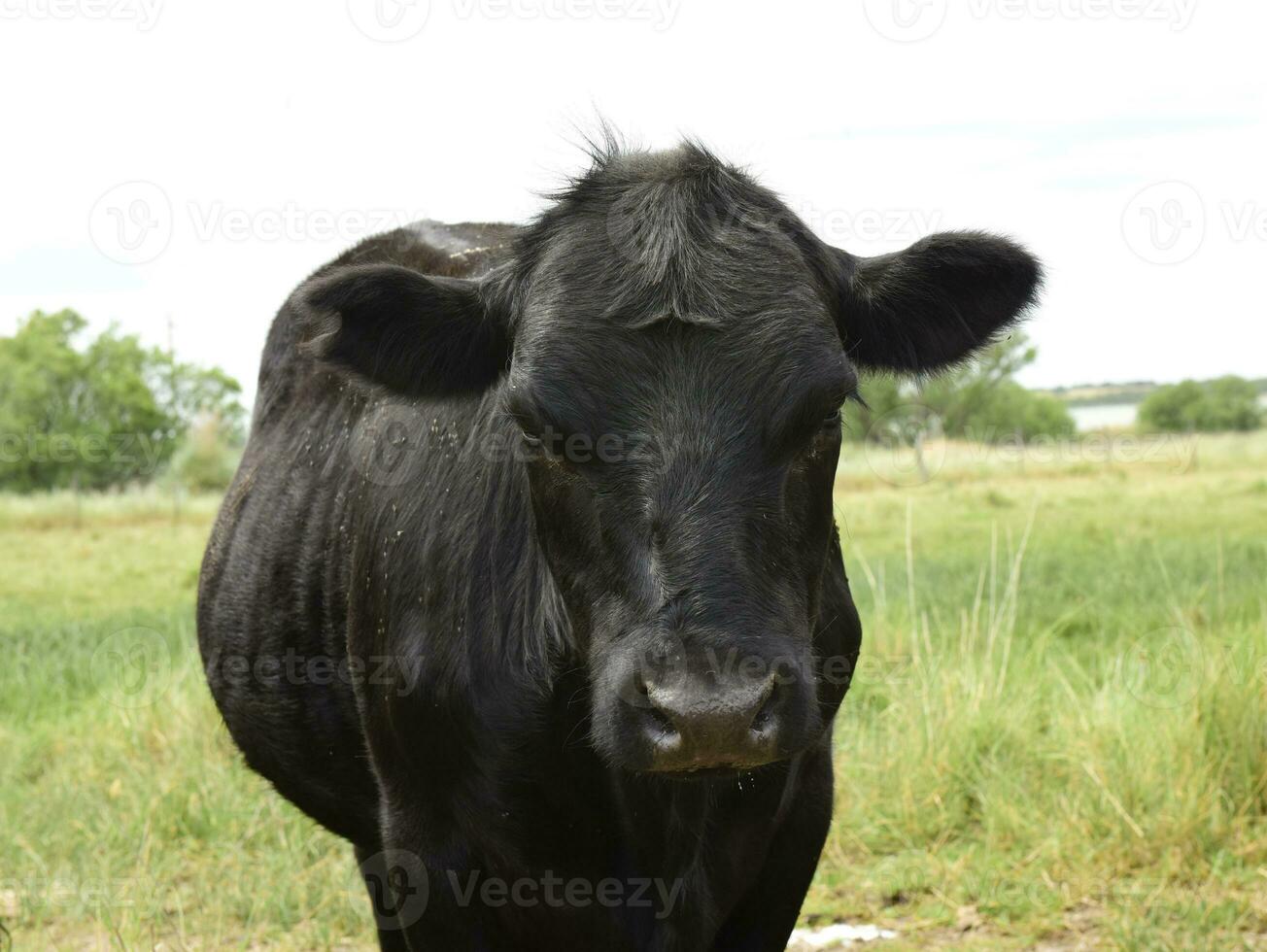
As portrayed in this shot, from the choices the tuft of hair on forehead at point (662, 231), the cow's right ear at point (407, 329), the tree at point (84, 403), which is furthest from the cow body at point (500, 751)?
the tree at point (84, 403)

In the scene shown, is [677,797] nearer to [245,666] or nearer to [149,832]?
[245,666]

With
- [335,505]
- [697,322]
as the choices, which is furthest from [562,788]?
[335,505]

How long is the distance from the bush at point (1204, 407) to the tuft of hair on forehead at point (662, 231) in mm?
54766

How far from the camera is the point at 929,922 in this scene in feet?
19.8

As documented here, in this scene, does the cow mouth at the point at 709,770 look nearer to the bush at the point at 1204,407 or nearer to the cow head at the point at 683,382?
the cow head at the point at 683,382

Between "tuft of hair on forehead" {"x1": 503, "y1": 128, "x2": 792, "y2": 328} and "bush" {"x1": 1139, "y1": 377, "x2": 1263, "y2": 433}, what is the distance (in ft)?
180

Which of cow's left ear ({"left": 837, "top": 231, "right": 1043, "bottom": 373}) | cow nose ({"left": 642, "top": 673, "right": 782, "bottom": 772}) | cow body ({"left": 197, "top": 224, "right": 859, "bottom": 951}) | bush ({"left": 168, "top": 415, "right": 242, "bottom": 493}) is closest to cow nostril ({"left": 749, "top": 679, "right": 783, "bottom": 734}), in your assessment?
cow nose ({"left": 642, "top": 673, "right": 782, "bottom": 772})

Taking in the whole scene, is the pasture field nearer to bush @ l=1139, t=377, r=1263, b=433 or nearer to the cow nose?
the cow nose

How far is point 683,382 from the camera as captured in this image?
312 centimetres

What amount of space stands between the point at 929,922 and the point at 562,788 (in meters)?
Answer: 3.00

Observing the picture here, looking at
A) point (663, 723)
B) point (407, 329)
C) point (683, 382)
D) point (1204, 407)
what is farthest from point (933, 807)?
point (1204, 407)

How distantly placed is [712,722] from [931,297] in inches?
64.0

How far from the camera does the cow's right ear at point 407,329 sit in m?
3.65

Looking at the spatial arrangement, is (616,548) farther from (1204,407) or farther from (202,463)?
(1204,407)
